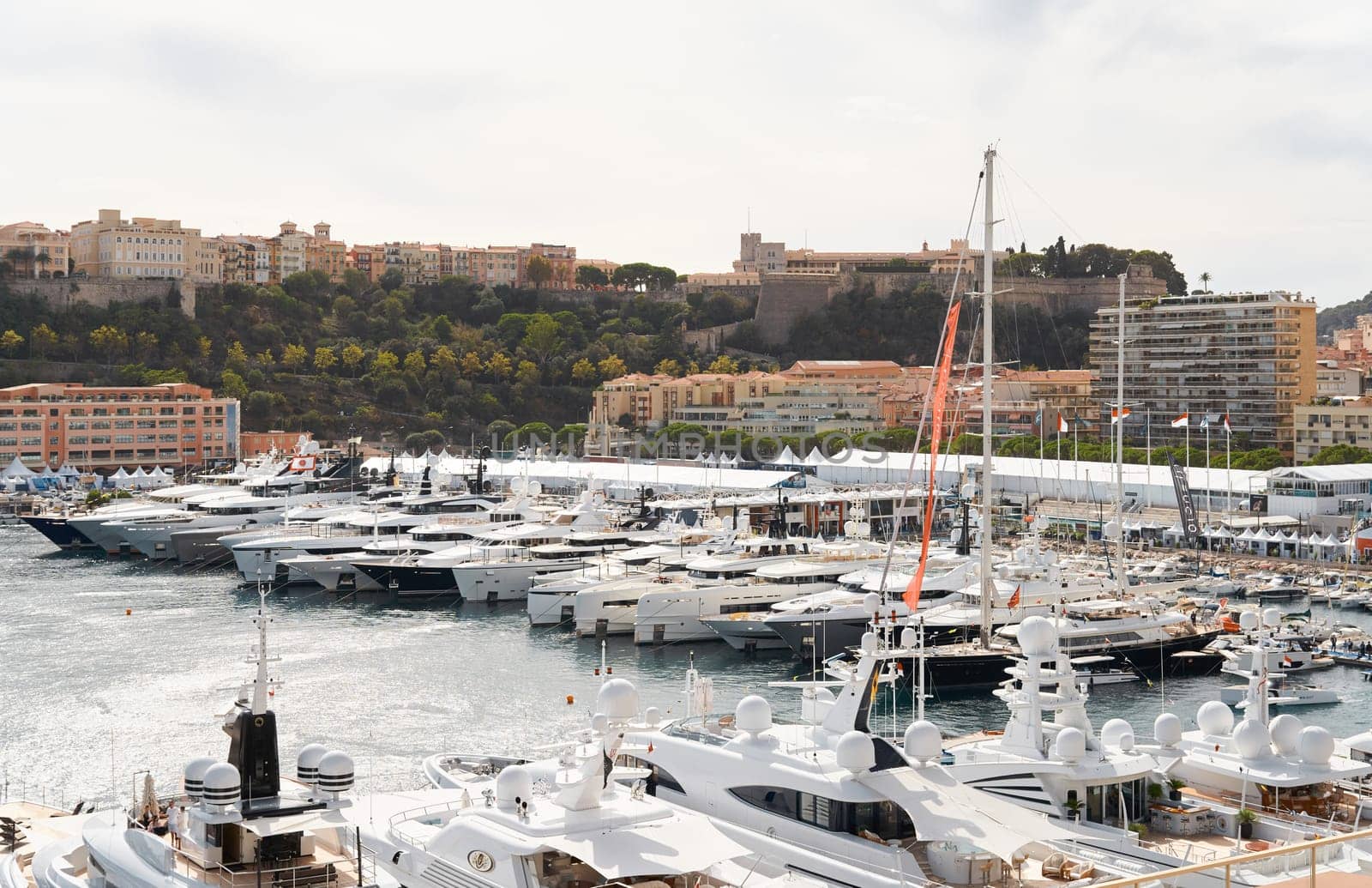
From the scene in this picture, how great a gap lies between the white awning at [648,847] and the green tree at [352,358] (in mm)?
86574

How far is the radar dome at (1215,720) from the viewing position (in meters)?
14.1

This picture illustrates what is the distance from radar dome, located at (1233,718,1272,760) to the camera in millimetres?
13188

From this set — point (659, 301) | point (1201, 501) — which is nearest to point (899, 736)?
point (1201, 501)

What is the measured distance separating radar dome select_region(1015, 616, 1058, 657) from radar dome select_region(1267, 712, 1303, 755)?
6.66ft

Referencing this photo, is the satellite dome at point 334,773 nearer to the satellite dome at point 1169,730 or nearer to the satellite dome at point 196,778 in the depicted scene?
the satellite dome at point 196,778

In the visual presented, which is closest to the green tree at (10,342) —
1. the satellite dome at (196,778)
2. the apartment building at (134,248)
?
the apartment building at (134,248)

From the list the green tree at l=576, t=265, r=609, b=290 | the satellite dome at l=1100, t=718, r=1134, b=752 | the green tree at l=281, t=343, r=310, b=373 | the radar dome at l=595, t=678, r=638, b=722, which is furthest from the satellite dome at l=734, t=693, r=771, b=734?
the green tree at l=576, t=265, r=609, b=290

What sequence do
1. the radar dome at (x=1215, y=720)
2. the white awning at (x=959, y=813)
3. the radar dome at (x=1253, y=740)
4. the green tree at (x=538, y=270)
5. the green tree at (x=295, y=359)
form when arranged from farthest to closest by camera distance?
1. the green tree at (x=538, y=270)
2. the green tree at (x=295, y=359)
3. the radar dome at (x=1215, y=720)
4. the radar dome at (x=1253, y=740)
5. the white awning at (x=959, y=813)

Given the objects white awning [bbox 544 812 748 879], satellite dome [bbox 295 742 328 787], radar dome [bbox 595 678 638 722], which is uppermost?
radar dome [bbox 595 678 638 722]

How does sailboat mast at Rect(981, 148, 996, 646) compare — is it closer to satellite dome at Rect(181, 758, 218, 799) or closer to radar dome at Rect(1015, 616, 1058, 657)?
radar dome at Rect(1015, 616, 1058, 657)

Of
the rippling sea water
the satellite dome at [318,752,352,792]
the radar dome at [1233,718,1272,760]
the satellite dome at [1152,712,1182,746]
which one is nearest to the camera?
the satellite dome at [318,752,352,792]

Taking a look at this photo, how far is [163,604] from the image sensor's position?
121 ft

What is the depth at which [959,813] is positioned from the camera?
11492 mm

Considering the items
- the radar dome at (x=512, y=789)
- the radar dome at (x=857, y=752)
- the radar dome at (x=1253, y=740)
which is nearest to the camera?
the radar dome at (x=512, y=789)
